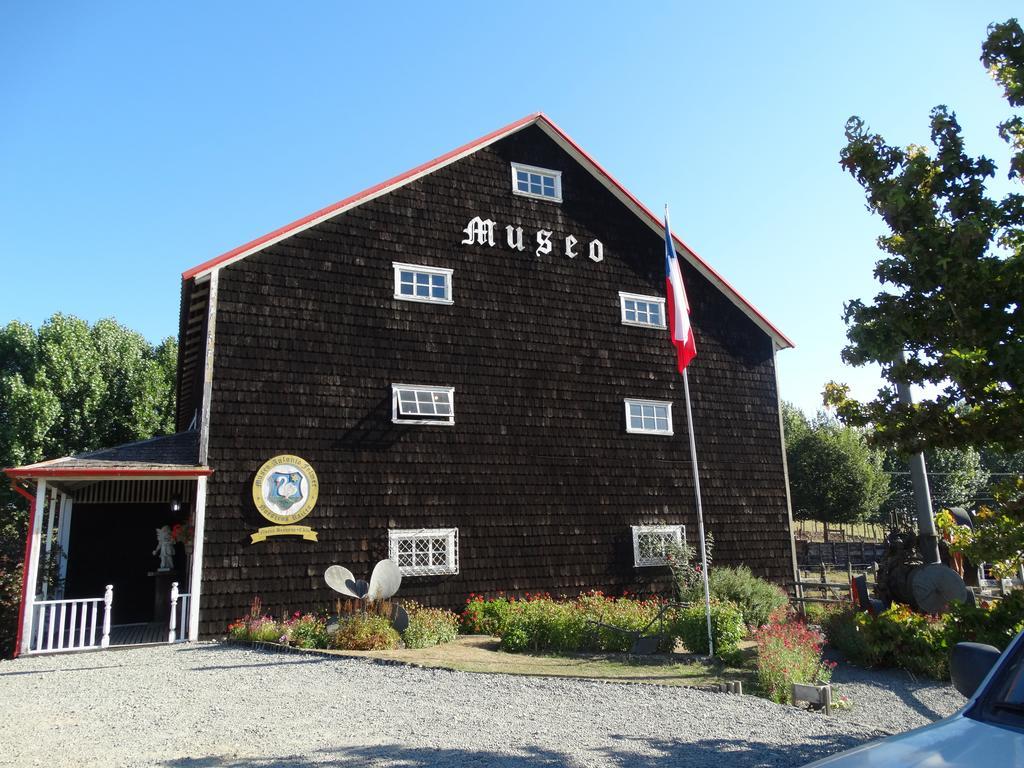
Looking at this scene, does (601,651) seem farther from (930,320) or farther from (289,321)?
(289,321)

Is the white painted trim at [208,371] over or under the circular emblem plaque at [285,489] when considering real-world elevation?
over

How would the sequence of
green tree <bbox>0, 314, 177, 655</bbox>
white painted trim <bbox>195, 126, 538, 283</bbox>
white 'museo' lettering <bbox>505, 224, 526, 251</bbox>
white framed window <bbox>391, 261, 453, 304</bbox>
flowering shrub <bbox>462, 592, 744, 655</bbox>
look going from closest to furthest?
flowering shrub <bbox>462, 592, 744, 655</bbox>, white painted trim <bbox>195, 126, 538, 283</bbox>, white framed window <bbox>391, 261, 453, 304</bbox>, white 'museo' lettering <bbox>505, 224, 526, 251</bbox>, green tree <bbox>0, 314, 177, 655</bbox>

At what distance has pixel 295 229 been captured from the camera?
15.0 meters

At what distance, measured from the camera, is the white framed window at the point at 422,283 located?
1587 centimetres

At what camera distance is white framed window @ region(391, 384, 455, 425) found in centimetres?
1525

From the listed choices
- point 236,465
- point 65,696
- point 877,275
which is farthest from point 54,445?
point 877,275

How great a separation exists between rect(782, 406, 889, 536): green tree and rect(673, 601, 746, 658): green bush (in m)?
29.2

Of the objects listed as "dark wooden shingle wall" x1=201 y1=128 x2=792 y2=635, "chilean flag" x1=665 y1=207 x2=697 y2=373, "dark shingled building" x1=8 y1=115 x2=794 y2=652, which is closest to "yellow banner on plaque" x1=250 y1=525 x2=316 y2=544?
"dark shingled building" x1=8 y1=115 x2=794 y2=652

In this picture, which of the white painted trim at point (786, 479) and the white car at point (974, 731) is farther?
the white painted trim at point (786, 479)

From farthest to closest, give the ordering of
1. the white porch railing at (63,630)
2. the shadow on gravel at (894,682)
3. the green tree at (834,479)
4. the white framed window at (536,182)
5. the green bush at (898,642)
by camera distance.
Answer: the green tree at (834,479) < the white framed window at (536,182) < the white porch railing at (63,630) < the green bush at (898,642) < the shadow on gravel at (894,682)

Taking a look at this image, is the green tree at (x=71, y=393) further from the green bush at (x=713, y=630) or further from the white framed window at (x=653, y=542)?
the green bush at (x=713, y=630)

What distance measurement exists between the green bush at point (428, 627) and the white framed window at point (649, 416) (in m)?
6.41

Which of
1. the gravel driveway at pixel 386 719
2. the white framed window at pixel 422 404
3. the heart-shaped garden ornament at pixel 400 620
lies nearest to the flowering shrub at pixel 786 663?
the gravel driveway at pixel 386 719

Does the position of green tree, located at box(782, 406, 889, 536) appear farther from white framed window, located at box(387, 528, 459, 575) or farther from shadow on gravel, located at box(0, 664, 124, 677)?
shadow on gravel, located at box(0, 664, 124, 677)
